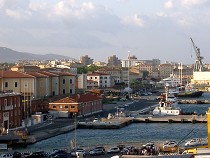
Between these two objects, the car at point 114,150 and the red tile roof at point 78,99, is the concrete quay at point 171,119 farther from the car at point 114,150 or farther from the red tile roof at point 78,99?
the car at point 114,150

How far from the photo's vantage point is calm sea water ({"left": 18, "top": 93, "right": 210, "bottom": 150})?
48.5 feet

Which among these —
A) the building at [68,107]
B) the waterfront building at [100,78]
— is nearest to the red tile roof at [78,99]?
the building at [68,107]

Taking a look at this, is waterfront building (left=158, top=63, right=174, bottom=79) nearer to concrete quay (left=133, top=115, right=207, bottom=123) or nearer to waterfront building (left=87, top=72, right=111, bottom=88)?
waterfront building (left=87, top=72, right=111, bottom=88)

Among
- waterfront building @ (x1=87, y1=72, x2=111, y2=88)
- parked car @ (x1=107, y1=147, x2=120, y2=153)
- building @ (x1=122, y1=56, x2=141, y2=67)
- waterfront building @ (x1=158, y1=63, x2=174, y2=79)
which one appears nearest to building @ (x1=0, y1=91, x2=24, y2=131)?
parked car @ (x1=107, y1=147, x2=120, y2=153)

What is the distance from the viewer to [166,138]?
16.1 meters

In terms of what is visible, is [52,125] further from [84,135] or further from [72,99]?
[72,99]

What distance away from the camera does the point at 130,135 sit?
1695 centimetres

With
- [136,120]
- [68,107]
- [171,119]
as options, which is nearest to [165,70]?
[171,119]

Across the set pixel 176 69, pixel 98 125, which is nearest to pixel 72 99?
pixel 98 125

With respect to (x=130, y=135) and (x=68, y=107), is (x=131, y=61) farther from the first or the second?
(x=130, y=135)

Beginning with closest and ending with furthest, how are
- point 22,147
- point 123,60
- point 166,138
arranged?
point 22,147 < point 166,138 < point 123,60

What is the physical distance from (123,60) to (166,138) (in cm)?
9019

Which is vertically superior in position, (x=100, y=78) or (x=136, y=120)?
(x=100, y=78)

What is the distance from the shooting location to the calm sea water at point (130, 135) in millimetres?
14797
